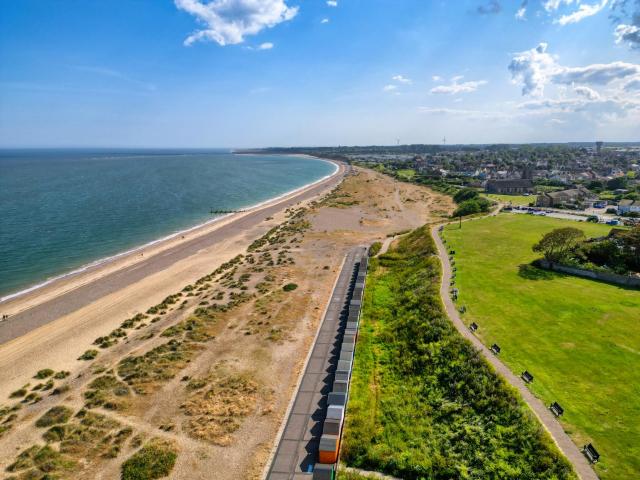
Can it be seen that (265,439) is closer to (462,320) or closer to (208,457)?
(208,457)

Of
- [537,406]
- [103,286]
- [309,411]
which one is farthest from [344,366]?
[103,286]

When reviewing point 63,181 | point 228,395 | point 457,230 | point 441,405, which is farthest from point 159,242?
point 63,181

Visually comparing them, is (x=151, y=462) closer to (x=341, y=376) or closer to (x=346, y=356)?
(x=341, y=376)

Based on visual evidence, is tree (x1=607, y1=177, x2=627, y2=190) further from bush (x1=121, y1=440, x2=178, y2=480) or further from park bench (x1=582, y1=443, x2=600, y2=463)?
bush (x1=121, y1=440, x2=178, y2=480)

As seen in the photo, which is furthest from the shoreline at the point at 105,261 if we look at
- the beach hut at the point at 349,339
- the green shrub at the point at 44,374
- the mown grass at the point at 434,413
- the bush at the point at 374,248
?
the mown grass at the point at 434,413

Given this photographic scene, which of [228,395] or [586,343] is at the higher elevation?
[586,343]

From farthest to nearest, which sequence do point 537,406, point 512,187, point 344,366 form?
point 512,187 < point 344,366 < point 537,406
